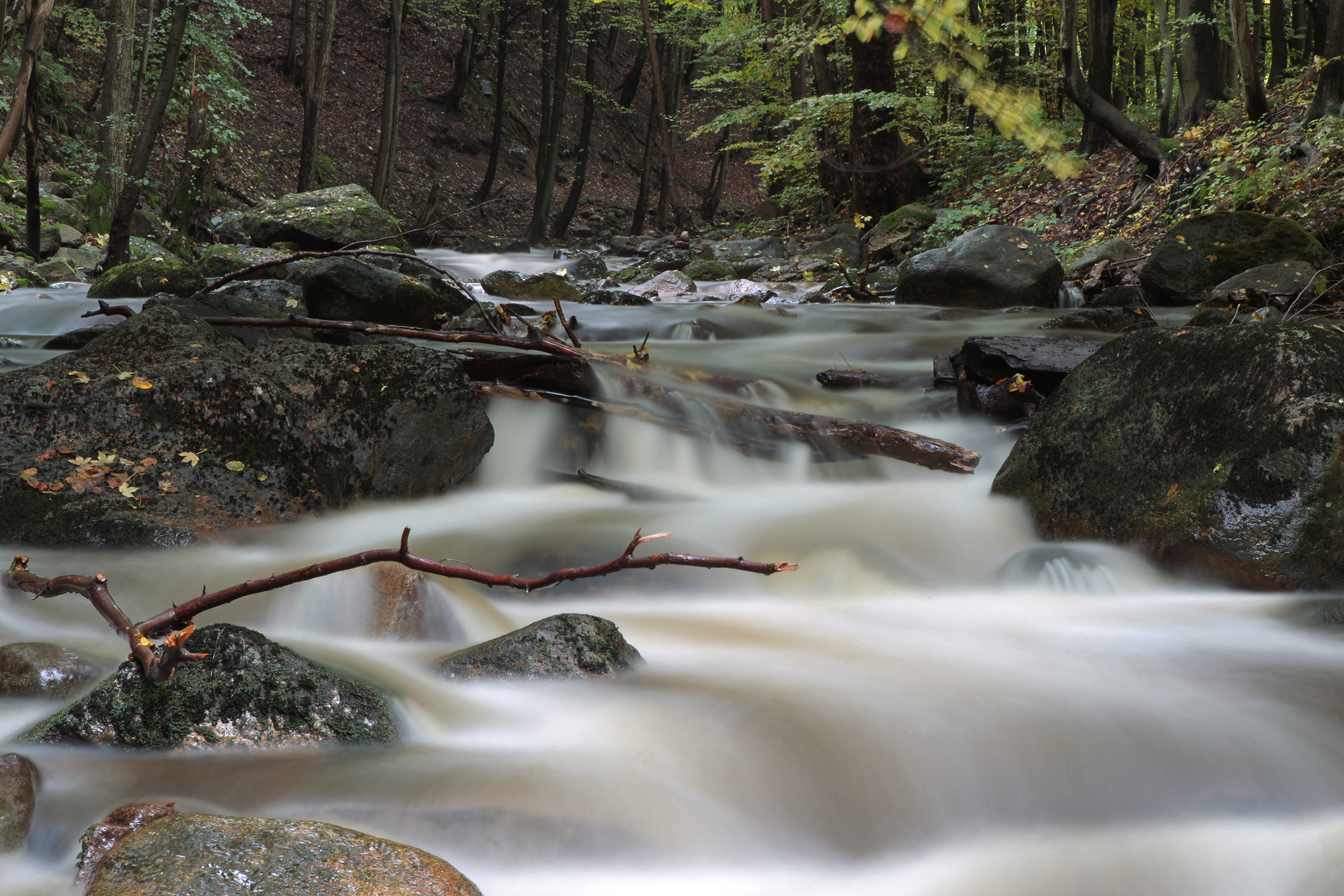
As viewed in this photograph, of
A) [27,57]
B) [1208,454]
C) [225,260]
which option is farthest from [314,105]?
[1208,454]

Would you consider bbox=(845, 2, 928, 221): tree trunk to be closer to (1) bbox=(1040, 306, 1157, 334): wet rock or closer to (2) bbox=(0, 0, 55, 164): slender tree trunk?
(1) bbox=(1040, 306, 1157, 334): wet rock

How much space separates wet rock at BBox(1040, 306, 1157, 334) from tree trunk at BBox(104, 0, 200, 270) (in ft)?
32.2

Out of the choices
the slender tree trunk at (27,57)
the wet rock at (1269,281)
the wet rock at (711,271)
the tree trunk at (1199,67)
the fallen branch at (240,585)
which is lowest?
the fallen branch at (240,585)

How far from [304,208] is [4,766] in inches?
486

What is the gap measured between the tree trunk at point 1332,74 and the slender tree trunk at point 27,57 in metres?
12.4

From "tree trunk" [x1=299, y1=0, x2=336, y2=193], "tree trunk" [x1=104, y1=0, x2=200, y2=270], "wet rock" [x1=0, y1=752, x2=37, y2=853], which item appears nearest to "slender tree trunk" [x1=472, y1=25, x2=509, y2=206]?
"tree trunk" [x1=299, y1=0, x2=336, y2=193]

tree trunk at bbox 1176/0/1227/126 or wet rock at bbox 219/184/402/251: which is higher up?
tree trunk at bbox 1176/0/1227/126

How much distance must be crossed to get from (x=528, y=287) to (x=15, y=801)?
969 centimetres

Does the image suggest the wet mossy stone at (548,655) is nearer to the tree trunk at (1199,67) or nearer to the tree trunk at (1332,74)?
the tree trunk at (1332,74)

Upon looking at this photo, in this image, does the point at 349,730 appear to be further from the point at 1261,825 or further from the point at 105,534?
the point at 1261,825

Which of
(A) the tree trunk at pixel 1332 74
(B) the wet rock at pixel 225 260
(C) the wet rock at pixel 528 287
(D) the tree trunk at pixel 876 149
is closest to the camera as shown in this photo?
(B) the wet rock at pixel 225 260

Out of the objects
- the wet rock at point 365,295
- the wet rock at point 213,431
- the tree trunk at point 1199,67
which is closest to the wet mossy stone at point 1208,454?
the wet rock at point 213,431

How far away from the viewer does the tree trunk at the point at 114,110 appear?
11.8m

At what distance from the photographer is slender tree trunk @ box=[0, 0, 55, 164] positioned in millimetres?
3977
